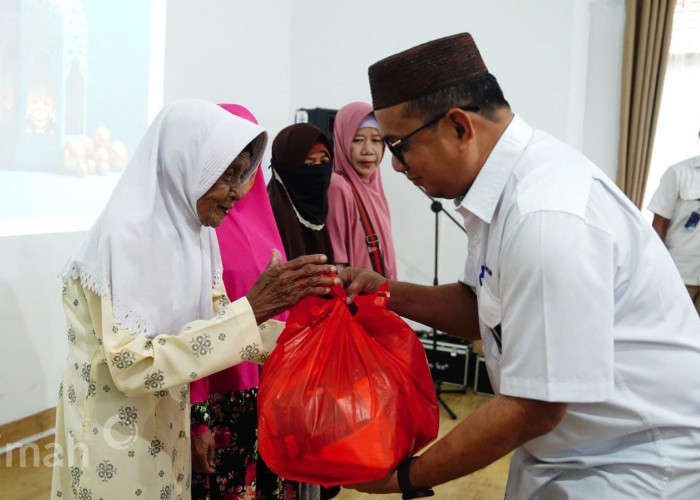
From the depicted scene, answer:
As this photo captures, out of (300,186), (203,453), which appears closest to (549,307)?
(203,453)

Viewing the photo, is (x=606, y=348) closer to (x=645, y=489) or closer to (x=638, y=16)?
(x=645, y=489)

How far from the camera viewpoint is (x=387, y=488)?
1096 mm

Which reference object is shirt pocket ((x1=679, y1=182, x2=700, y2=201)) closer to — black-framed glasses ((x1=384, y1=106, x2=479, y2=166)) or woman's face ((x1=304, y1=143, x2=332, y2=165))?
woman's face ((x1=304, y1=143, x2=332, y2=165))

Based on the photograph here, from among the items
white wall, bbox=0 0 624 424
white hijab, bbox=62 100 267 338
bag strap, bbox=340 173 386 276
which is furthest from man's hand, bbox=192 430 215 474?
white wall, bbox=0 0 624 424

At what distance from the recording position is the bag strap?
10.7 ft

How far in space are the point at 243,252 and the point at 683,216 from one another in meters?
3.18

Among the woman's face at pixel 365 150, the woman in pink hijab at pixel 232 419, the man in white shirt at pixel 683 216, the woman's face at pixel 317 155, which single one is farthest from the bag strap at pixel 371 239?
the man in white shirt at pixel 683 216

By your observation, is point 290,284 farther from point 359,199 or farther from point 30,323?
point 30,323

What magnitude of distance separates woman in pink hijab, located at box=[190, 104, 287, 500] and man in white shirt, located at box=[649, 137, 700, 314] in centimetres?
303

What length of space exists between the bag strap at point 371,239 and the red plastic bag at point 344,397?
75.4 inches

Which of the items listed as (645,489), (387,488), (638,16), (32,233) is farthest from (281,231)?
(638,16)

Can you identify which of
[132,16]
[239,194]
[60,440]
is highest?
[132,16]

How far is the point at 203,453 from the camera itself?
170 centimetres

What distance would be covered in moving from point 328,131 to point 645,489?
351 cm
